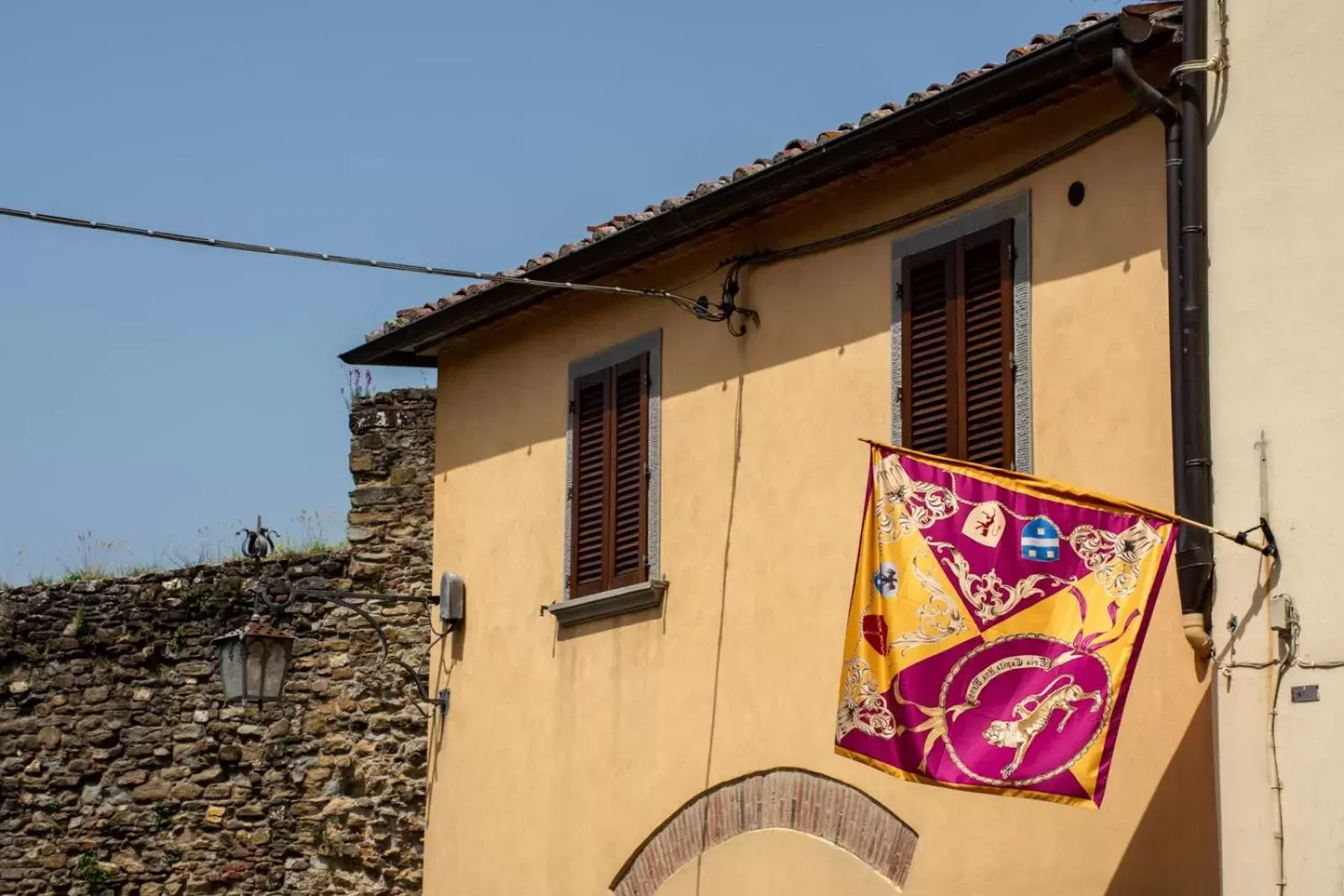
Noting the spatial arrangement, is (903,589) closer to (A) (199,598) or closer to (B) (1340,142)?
(B) (1340,142)

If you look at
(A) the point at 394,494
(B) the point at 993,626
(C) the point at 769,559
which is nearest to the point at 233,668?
(A) the point at 394,494

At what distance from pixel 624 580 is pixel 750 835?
75.9 inches

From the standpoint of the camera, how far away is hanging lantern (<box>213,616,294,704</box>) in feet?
41.3

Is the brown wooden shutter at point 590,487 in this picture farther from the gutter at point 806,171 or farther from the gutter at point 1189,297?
the gutter at point 1189,297

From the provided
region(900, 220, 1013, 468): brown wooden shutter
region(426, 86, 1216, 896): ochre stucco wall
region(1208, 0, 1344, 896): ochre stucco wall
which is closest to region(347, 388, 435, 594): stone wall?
region(426, 86, 1216, 896): ochre stucco wall

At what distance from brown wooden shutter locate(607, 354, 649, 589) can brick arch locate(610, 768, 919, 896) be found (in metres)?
1.50

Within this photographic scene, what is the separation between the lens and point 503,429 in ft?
45.0

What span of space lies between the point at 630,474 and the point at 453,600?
6.56 ft

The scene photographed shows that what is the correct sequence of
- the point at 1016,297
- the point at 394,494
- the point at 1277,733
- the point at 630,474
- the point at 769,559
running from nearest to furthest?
the point at 1277,733 < the point at 1016,297 < the point at 769,559 < the point at 630,474 < the point at 394,494

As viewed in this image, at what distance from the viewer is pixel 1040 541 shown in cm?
801

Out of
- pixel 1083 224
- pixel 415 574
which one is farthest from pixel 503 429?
pixel 1083 224

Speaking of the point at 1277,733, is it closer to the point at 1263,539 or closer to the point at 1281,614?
the point at 1281,614

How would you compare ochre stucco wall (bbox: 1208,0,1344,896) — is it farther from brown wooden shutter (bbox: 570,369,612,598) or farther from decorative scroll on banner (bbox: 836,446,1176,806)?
brown wooden shutter (bbox: 570,369,612,598)

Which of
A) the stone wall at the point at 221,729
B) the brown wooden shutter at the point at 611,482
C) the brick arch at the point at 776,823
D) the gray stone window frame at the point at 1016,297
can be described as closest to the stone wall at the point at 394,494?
the stone wall at the point at 221,729
